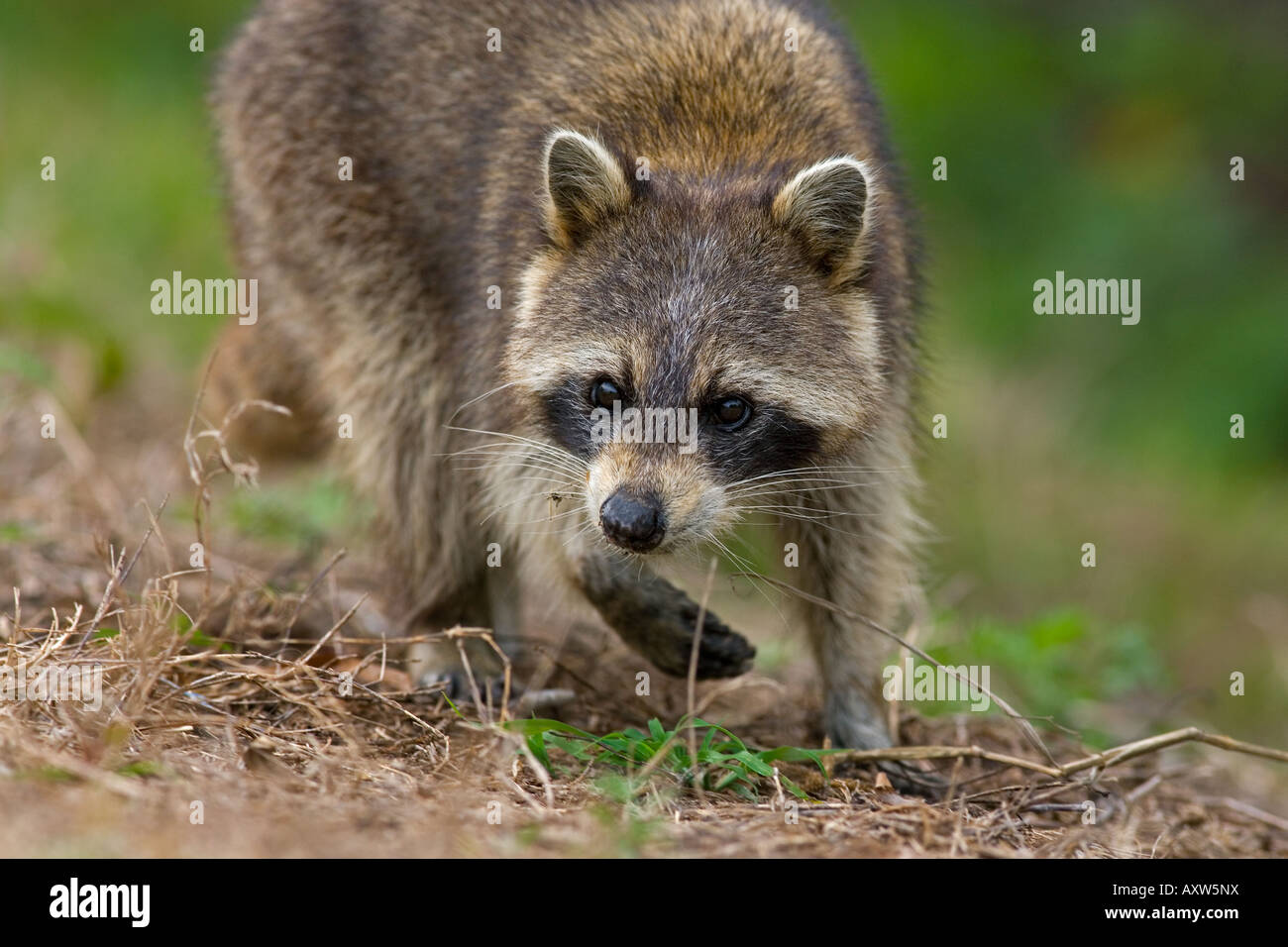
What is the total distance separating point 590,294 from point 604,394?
41 centimetres

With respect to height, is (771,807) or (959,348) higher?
(959,348)

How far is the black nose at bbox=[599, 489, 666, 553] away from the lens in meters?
4.98

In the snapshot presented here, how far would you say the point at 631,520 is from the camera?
16.3 ft

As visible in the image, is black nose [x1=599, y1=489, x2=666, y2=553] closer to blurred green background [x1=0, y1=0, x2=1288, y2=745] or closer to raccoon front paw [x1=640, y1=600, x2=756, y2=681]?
raccoon front paw [x1=640, y1=600, x2=756, y2=681]

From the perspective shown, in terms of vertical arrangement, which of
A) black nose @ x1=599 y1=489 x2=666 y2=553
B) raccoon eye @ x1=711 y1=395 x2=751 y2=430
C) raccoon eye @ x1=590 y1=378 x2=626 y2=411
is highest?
raccoon eye @ x1=590 y1=378 x2=626 y2=411

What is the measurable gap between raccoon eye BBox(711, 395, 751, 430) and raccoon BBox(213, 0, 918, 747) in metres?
0.01

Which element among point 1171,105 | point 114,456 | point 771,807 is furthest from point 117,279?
point 1171,105

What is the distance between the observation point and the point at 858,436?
5.69 meters

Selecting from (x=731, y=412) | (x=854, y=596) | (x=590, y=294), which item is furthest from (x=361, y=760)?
(x=854, y=596)

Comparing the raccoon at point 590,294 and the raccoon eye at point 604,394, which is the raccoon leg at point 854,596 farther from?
the raccoon eye at point 604,394

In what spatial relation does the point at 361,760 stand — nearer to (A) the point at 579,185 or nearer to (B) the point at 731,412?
(B) the point at 731,412

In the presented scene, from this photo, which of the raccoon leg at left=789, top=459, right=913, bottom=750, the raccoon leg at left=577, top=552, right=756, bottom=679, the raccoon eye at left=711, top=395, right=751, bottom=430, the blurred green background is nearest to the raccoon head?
the raccoon eye at left=711, top=395, right=751, bottom=430

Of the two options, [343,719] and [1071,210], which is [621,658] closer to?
[343,719]

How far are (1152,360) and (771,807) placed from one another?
10.4 meters
